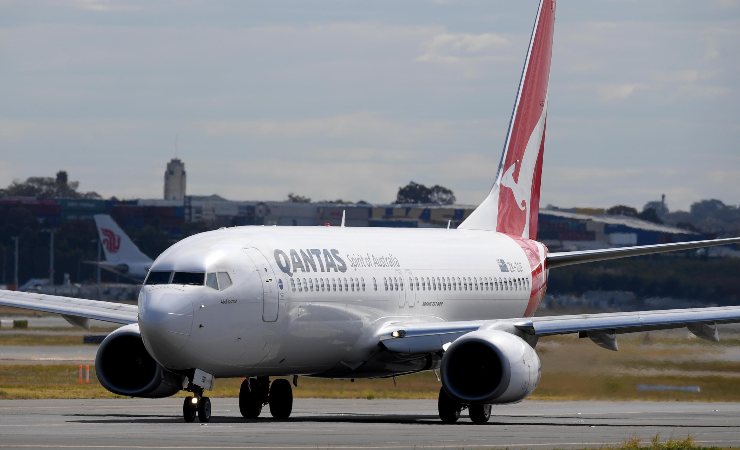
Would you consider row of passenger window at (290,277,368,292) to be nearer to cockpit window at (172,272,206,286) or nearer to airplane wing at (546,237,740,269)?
cockpit window at (172,272,206,286)

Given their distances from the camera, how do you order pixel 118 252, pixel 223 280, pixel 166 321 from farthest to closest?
1. pixel 118 252
2. pixel 223 280
3. pixel 166 321

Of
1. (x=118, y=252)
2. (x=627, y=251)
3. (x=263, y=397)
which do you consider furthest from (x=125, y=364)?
(x=118, y=252)

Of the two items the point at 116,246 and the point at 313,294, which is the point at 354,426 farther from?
the point at 116,246

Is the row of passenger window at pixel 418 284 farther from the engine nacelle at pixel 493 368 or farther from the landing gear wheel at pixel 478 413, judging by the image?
the landing gear wheel at pixel 478 413

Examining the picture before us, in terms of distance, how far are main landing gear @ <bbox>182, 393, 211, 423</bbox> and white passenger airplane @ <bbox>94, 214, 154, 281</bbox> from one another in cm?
10659

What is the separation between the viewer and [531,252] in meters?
49.8

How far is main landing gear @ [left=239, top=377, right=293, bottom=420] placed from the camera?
1545 inches

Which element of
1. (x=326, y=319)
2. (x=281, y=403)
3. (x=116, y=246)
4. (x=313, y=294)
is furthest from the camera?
(x=116, y=246)

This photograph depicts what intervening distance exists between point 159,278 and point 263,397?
5484 mm

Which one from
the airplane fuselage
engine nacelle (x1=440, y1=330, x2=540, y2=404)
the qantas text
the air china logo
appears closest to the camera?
the airplane fuselage

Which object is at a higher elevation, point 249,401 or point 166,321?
point 166,321

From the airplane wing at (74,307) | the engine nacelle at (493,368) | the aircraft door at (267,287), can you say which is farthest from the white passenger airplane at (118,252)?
the aircraft door at (267,287)

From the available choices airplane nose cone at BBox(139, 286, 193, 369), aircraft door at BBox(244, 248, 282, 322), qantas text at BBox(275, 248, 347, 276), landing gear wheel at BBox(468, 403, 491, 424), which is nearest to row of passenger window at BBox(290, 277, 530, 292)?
qantas text at BBox(275, 248, 347, 276)

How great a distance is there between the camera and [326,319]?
38.6 meters
